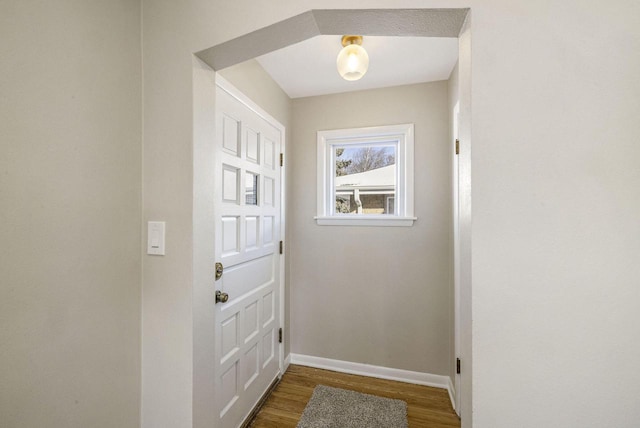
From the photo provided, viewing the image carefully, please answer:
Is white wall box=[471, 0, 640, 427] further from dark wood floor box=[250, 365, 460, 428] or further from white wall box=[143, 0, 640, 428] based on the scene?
dark wood floor box=[250, 365, 460, 428]

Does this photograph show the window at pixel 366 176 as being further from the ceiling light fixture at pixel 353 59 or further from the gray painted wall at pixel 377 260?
the ceiling light fixture at pixel 353 59

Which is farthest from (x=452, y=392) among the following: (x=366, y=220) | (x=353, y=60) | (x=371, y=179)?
(x=353, y=60)

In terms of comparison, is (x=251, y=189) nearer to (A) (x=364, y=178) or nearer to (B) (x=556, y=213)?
(A) (x=364, y=178)

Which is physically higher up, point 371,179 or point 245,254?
point 371,179

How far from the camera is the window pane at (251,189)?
5.73 feet

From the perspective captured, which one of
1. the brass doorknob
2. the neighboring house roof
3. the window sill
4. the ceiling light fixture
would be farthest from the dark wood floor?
the ceiling light fixture

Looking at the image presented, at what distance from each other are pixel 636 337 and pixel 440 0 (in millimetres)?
1007

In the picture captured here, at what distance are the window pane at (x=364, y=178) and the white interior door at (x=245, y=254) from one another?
58 centimetres

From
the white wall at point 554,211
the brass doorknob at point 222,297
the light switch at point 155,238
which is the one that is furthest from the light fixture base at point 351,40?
the brass doorknob at point 222,297

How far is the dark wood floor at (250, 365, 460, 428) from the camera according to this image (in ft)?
5.65

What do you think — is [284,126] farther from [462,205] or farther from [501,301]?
[501,301]

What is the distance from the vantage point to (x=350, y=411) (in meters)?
1.78

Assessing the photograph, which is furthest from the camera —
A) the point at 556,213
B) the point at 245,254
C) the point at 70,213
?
the point at 245,254

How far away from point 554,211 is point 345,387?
1946mm
